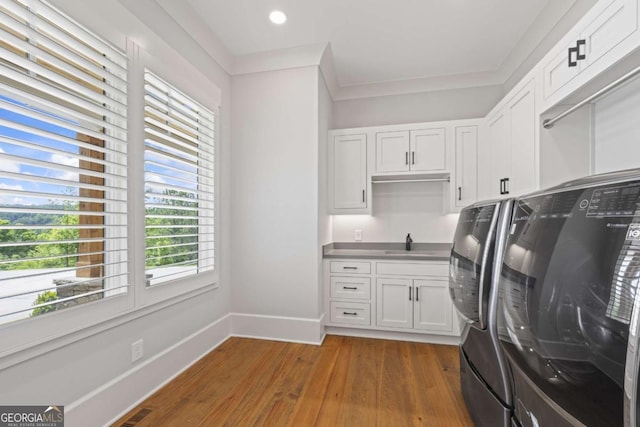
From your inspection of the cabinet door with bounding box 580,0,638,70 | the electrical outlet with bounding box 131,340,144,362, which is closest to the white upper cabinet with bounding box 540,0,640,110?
the cabinet door with bounding box 580,0,638,70

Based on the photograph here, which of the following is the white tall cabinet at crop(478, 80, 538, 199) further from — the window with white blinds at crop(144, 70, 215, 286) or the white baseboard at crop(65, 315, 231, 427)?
the white baseboard at crop(65, 315, 231, 427)

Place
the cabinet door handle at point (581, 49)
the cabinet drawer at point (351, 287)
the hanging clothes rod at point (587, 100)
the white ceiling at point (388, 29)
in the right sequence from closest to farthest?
the hanging clothes rod at point (587, 100) → the cabinet door handle at point (581, 49) → the white ceiling at point (388, 29) → the cabinet drawer at point (351, 287)

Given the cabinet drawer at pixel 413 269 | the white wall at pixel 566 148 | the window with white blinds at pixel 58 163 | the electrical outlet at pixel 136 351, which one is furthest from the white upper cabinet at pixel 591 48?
the electrical outlet at pixel 136 351

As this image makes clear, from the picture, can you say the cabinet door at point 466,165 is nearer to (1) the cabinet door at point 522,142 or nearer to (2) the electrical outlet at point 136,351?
(1) the cabinet door at point 522,142

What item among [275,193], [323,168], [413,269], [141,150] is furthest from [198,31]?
[413,269]

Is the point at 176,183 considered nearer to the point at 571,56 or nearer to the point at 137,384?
the point at 137,384

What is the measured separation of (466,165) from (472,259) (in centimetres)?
198

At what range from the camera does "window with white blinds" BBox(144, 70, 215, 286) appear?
207 centimetres

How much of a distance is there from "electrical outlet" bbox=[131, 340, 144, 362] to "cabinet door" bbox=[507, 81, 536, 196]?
2.92 m

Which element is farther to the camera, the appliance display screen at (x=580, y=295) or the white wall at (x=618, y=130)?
the white wall at (x=618, y=130)

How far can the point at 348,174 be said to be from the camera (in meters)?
3.42

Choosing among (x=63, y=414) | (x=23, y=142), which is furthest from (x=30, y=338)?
(x=23, y=142)

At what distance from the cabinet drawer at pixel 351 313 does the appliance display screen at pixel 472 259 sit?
4.51 ft

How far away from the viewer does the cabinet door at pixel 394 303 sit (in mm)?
2996
